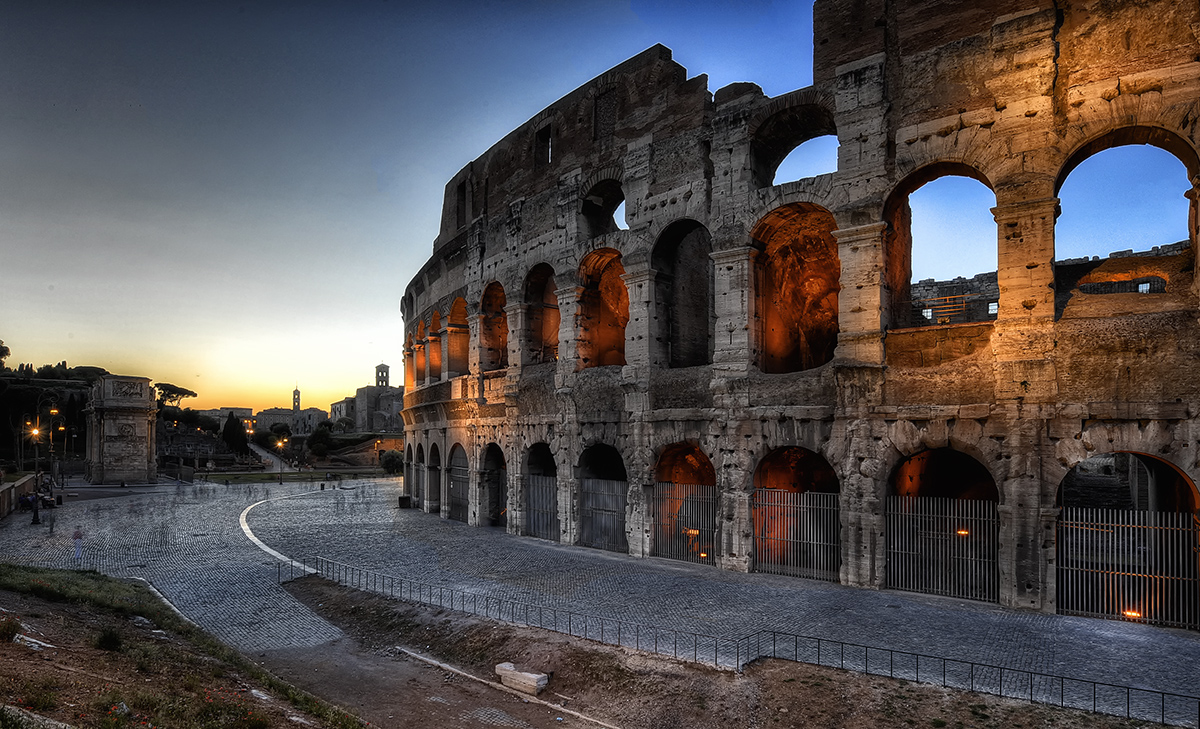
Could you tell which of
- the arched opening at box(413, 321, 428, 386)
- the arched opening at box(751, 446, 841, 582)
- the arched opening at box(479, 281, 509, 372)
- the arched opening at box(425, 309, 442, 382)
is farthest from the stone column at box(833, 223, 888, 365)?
the arched opening at box(413, 321, 428, 386)

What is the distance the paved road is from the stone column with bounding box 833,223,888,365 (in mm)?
4887

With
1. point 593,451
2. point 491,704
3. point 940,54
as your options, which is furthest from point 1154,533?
point 593,451

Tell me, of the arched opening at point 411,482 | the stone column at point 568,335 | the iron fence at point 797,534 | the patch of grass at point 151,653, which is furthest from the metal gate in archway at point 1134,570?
the arched opening at point 411,482

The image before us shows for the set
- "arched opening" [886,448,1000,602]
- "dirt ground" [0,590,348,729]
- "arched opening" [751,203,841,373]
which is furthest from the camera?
"arched opening" [751,203,841,373]

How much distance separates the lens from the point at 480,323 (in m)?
24.4

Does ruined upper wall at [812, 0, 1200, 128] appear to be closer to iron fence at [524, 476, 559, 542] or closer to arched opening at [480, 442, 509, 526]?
iron fence at [524, 476, 559, 542]

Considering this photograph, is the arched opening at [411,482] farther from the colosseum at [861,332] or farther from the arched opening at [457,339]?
the colosseum at [861,332]

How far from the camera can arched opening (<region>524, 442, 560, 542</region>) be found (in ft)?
69.0

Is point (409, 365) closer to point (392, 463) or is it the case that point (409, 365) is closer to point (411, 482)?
point (411, 482)

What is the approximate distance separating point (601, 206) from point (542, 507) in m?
9.39

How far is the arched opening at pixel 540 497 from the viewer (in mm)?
21031

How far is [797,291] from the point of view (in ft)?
66.1

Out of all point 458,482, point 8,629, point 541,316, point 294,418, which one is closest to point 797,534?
point 541,316

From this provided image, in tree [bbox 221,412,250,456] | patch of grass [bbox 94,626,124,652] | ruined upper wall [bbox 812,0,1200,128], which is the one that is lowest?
tree [bbox 221,412,250,456]
